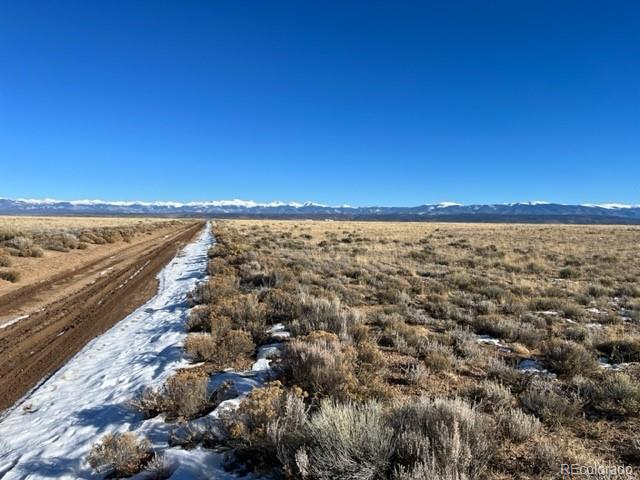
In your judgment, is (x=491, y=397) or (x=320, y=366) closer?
(x=491, y=397)

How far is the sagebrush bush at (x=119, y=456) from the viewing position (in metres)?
3.77

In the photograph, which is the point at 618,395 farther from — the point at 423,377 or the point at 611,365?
the point at 423,377

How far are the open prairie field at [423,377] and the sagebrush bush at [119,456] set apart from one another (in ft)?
1.68

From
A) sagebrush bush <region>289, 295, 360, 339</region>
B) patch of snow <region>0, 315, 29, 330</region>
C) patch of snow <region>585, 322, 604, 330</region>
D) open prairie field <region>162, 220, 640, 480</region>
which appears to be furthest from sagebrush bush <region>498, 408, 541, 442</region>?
patch of snow <region>0, 315, 29, 330</region>

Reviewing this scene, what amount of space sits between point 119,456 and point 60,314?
25.3 feet

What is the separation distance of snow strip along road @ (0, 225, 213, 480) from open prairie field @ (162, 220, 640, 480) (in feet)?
1.80

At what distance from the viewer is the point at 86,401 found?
5.49 meters

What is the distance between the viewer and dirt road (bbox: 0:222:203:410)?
6633 millimetres

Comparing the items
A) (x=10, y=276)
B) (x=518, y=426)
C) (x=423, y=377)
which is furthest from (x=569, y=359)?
(x=10, y=276)

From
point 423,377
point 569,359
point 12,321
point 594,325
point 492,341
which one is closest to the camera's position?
point 423,377

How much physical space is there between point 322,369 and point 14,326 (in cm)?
793

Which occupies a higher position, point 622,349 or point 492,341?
point 622,349

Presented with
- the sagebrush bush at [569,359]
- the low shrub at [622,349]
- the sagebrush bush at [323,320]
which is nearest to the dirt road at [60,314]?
the sagebrush bush at [323,320]

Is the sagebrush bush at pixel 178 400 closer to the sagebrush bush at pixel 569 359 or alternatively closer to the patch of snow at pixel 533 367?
the patch of snow at pixel 533 367
